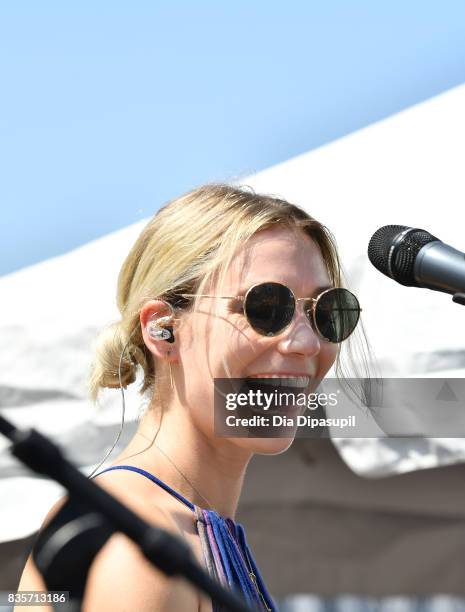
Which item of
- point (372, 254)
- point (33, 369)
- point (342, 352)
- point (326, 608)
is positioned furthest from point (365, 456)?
point (372, 254)

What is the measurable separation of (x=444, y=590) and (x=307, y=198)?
1.39 m

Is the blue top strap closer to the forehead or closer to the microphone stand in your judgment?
the forehead

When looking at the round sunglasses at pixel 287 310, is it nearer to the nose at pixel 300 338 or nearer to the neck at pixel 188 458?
the nose at pixel 300 338

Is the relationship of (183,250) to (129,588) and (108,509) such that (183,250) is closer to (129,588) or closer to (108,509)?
(129,588)

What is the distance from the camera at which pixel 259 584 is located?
178 cm

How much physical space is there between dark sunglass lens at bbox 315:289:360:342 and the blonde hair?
13 centimetres

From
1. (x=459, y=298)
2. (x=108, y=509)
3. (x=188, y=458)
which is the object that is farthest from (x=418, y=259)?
(x=108, y=509)

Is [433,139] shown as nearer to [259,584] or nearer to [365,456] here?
[365,456]

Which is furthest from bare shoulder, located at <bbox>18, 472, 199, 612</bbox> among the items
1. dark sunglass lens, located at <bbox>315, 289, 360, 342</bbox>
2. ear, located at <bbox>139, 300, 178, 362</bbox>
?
dark sunglass lens, located at <bbox>315, 289, 360, 342</bbox>

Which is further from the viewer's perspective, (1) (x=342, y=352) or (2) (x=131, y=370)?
(1) (x=342, y=352)

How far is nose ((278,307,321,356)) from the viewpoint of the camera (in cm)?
173

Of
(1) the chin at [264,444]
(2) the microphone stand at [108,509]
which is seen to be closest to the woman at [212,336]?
(1) the chin at [264,444]

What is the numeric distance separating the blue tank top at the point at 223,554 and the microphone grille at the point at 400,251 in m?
0.54

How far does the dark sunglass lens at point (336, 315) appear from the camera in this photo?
5.92ft
